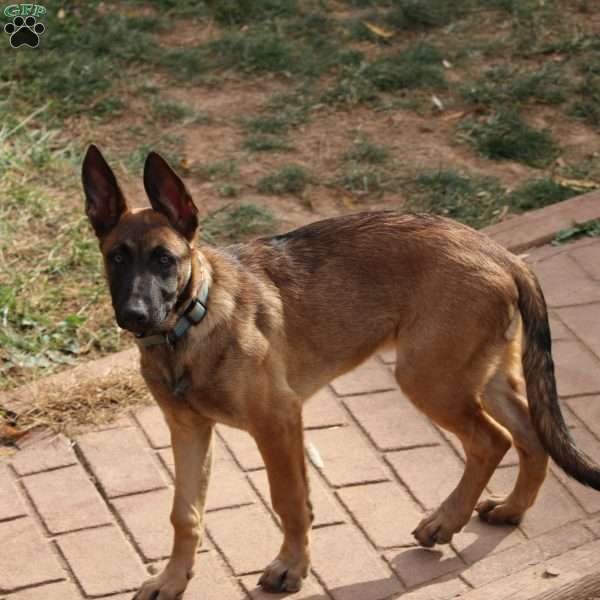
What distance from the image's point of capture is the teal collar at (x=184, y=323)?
4.93 meters

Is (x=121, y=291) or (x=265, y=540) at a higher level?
(x=121, y=291)

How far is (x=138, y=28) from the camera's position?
1023 cm

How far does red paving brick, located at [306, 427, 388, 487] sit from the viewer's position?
229 inches

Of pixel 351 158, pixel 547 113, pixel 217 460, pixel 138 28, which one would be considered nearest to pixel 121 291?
pixel 217 460

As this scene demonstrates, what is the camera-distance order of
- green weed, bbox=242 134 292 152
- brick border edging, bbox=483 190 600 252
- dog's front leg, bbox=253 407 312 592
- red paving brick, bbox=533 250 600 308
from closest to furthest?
dog's front leg, bbox=253 407 312 592
red paving brick, bbox=533 250 600 308
brick border edging, bbox=483 190 600 252
green weed, bbox=242 134 292 152

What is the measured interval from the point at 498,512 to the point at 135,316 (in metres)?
1.88

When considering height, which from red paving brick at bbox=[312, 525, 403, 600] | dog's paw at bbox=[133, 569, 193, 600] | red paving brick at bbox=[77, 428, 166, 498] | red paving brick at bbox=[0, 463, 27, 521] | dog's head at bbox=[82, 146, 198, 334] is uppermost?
dog's head at bbox=[82, 146, 198, 334]

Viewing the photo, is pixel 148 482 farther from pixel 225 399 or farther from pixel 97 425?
pixel 225 399

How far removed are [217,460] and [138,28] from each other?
5221mm

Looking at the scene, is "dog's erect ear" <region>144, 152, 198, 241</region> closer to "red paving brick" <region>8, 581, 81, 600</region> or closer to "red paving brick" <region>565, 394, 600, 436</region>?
"red paving brick" <region>8, 581, 81, 600</region>

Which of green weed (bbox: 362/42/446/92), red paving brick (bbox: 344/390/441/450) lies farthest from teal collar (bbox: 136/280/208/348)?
green weed (bbox: 362/42/446/92)

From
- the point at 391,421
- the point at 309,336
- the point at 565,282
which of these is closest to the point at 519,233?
the point at 565,282

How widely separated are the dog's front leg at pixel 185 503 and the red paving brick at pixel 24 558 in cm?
42

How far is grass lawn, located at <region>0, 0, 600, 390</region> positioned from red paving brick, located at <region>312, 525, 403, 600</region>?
1905mm
